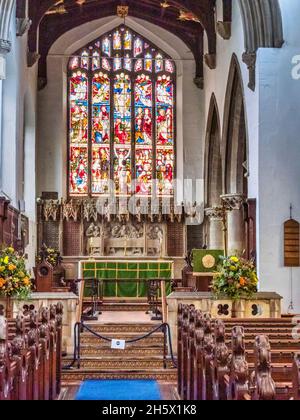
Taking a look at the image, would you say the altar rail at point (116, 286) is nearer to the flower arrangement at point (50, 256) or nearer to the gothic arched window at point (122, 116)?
the flower arrangement at point (50, 256)

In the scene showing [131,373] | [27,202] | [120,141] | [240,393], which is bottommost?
[131,373]

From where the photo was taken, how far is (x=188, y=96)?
2359 cm

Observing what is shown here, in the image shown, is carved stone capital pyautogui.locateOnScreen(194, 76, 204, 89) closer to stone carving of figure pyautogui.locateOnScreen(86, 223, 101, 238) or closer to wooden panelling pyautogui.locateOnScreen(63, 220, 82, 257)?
stone carving of figure pyautogui.locateOnScreen(86, 223, 101, 238)

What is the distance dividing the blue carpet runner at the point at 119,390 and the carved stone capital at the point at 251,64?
24.7 ft

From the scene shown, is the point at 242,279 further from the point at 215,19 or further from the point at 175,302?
the point at 215,19

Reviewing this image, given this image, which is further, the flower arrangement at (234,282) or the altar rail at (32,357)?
the flower arrangement at (234,282)

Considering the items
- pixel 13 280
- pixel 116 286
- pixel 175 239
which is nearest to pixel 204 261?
pixel 116 286

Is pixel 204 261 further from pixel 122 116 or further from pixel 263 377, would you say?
pixel 263 377

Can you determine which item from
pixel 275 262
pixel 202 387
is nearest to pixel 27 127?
pixel 275 262

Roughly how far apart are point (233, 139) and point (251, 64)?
151 inches

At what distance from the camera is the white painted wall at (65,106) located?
2289 cm

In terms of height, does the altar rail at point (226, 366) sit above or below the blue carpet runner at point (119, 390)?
above

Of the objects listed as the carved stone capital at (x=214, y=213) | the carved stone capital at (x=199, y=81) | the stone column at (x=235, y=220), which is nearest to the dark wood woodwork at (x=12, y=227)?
the stone column at (x=235, y=220)

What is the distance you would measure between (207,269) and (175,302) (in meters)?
6.66
